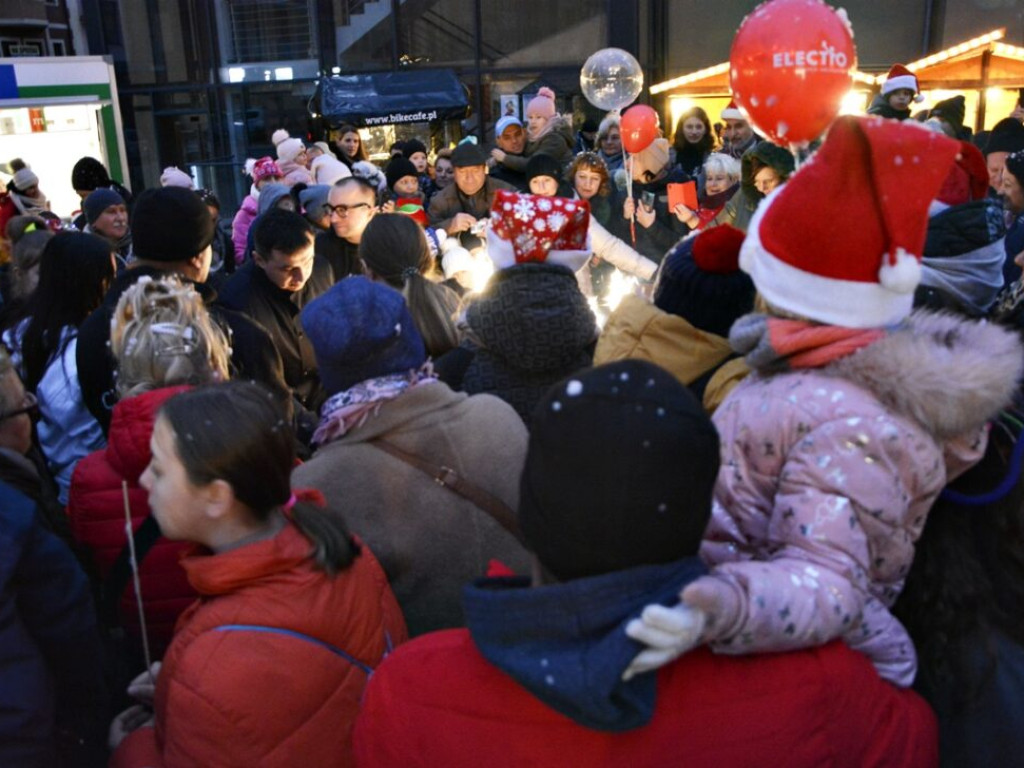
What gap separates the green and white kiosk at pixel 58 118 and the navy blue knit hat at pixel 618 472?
1246 cm

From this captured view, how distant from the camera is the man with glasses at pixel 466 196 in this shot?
20.6 feet

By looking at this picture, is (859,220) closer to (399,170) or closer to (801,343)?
(801,343)

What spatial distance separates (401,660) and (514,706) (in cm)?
20

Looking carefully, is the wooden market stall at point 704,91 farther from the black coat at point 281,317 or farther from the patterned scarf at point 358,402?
the patterned scarf at point 358,402

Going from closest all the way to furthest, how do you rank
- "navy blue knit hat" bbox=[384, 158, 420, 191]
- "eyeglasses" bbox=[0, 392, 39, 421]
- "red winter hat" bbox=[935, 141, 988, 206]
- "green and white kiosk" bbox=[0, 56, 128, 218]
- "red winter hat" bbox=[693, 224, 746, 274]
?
"red winter hat" bbox=[693, 224, 746, 274] < "eyeglasses" bbox=[0, 392, 39, 421] < "red winter hat" bbox=[935, 141, 988, 206] < "navy blue knit hat" bbox=[384, 158, 420, 191] < "green and white kiosk" bbox=[0, 56, 128, 218]

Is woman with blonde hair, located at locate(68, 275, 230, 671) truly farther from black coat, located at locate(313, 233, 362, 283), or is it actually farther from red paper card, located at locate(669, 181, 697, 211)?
red paper card, located at locate(669, 181, 697, 211)

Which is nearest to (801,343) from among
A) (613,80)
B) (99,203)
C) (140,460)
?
(140,460)

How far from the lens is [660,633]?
1117mm

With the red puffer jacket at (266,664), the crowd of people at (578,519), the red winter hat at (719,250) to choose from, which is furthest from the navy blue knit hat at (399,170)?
the red puffer jacket at (266,664)

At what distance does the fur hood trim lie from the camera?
56.2 inches

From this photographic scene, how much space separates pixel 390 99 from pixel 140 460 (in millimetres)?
10433

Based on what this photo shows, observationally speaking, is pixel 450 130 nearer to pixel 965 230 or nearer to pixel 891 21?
pixel 891 21

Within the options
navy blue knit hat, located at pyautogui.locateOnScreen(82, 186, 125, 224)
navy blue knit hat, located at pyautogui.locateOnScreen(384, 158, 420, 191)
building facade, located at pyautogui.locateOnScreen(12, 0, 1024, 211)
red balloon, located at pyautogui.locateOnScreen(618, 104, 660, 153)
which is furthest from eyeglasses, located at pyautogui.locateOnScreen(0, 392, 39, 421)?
building facade, located at pyautogui.locateOnScreen(12, 0, 1024, 211)

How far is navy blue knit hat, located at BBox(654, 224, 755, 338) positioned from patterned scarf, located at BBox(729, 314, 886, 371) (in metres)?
0.68
